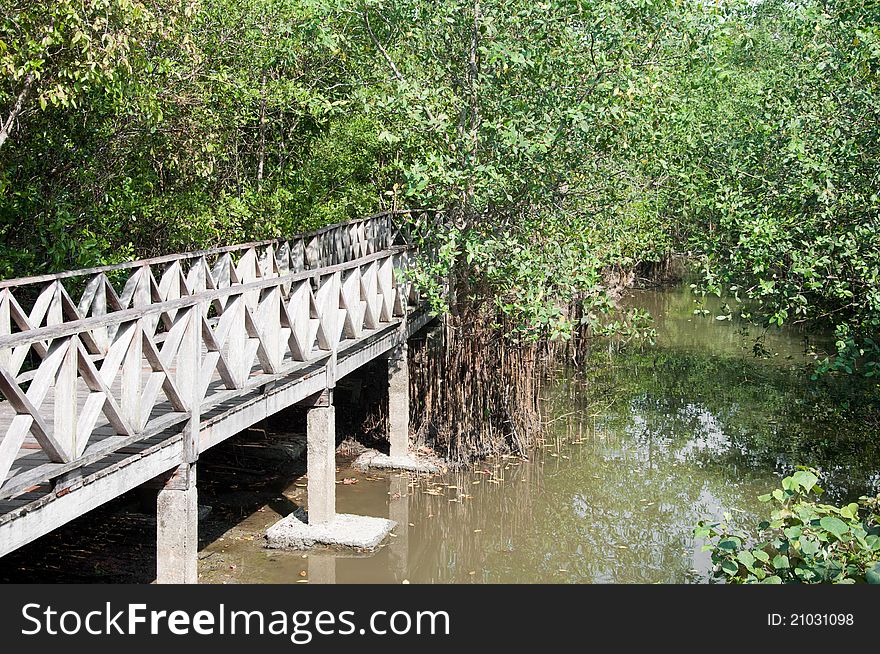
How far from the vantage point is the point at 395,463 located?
11039 mm

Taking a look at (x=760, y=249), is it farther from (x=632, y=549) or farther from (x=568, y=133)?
(x=632, y=549)

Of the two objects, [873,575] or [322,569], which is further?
[322,569]

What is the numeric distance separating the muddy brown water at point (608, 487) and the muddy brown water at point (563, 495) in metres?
0.02

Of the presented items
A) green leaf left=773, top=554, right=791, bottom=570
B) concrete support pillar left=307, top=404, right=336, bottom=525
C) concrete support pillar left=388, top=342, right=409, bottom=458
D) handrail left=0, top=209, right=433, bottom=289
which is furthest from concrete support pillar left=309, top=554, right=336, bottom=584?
green leaf left=773, top=554, right=791, bottom=570

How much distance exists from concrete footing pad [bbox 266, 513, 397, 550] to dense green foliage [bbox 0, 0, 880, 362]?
2526 mm

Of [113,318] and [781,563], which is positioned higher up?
[113,318]

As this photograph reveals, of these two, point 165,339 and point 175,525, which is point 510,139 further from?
point 175,525

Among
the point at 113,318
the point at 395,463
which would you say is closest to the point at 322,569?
the point at 395,463

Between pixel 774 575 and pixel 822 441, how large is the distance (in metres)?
6.97

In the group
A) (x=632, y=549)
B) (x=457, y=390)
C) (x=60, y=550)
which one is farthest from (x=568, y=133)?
(x=60, y=550)

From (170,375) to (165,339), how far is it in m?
1.22

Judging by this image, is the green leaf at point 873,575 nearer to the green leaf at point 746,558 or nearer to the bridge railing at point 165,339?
the green leaf at point 746,558

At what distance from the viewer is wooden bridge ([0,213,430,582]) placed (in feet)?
16.2

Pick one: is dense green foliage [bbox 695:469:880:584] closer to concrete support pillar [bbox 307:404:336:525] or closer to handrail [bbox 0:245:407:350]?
handrail [bbox 0:245:407:350]
